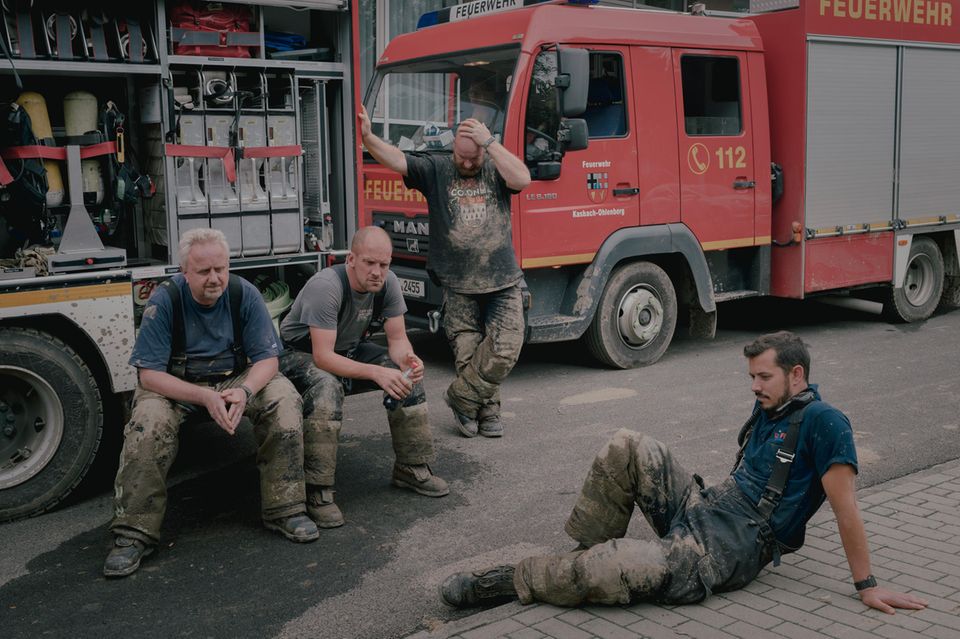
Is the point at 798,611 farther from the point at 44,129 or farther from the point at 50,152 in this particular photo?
the point at 44,129

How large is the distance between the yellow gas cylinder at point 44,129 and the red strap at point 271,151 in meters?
0.93

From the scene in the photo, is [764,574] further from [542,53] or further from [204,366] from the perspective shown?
[542,53]

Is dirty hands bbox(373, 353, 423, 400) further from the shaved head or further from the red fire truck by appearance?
the red fire truck

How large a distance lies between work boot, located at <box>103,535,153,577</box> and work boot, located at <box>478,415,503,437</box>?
2540 millimetres

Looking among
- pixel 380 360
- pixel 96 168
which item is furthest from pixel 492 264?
pixel 96 168

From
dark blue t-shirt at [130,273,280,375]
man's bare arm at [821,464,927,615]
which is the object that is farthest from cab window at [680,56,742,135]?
man's bare arm at [821,464,927,615]

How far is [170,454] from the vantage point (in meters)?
4.60

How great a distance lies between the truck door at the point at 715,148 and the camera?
8.45m

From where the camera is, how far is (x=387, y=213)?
8398 mm

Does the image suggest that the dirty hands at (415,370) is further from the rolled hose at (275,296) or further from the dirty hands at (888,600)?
the dirty hands at (888,600)

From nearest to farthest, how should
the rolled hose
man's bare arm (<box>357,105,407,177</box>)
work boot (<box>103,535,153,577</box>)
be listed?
work boot (<box>103,535,153,577</box>)
the rolled hose
man's bare arm (<box>357,105,407,177</box>)

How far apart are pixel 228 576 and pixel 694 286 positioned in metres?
5.29

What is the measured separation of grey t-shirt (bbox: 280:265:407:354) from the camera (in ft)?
17.0

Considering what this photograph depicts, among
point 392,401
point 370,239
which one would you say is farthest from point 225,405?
point 370,239
